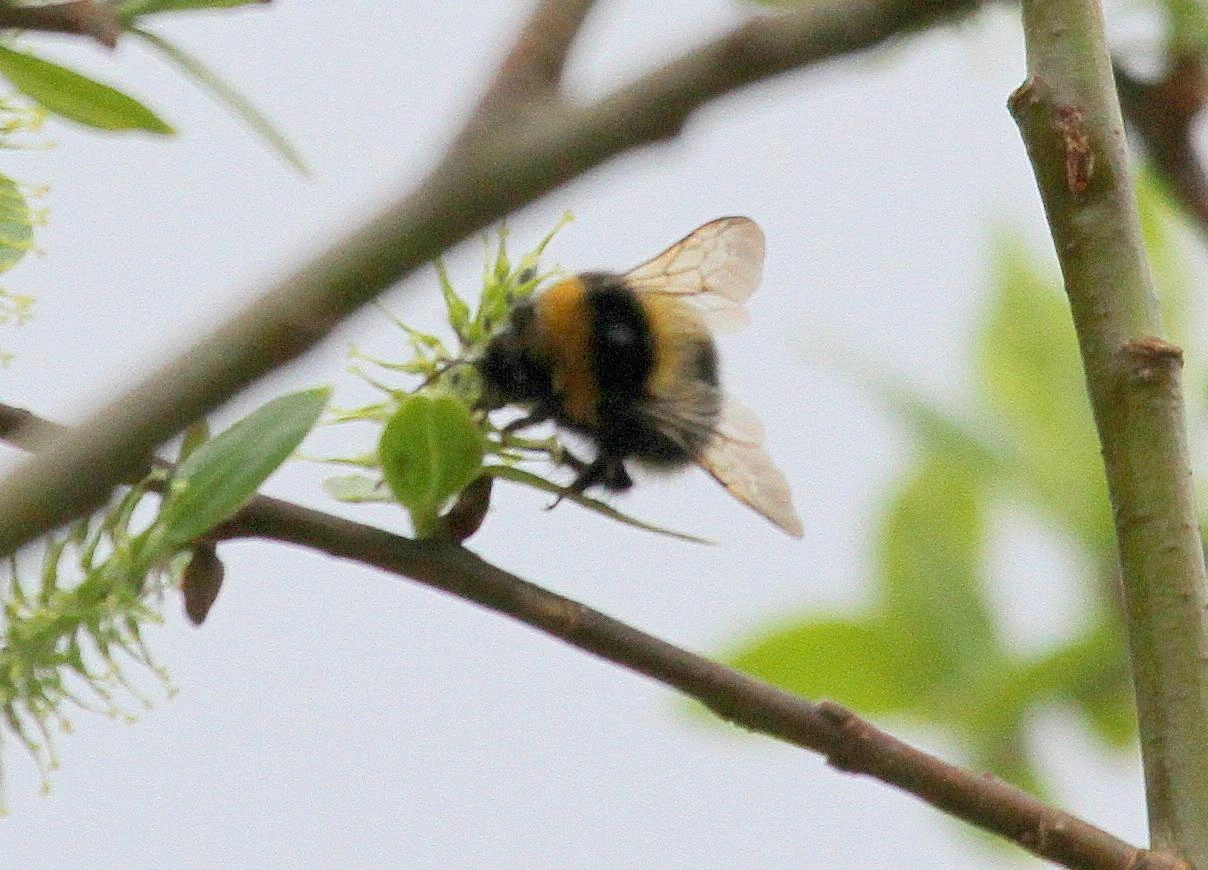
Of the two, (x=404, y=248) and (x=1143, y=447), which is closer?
(x=404, y=248)

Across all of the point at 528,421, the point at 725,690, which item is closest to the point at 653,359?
the point at 528,421

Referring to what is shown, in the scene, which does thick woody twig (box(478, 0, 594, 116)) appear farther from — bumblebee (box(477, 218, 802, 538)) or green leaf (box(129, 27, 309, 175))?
bumblebee (box(477, 218, 802, 538))

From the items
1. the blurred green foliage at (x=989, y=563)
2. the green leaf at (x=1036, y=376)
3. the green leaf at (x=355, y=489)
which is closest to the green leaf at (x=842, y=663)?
the blurred green foliage at (x=989, y=563)

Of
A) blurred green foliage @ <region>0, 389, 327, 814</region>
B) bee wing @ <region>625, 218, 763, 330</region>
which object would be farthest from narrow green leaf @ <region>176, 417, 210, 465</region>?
bee wing @ <region>625, 218, 763, 330</region>

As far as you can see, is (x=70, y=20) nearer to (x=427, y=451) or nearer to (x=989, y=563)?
(x=427, y=451)

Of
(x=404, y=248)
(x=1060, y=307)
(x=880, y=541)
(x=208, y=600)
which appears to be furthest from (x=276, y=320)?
(x=1060, y=307)

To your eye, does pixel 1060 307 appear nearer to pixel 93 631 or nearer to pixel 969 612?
pixel 969 612
